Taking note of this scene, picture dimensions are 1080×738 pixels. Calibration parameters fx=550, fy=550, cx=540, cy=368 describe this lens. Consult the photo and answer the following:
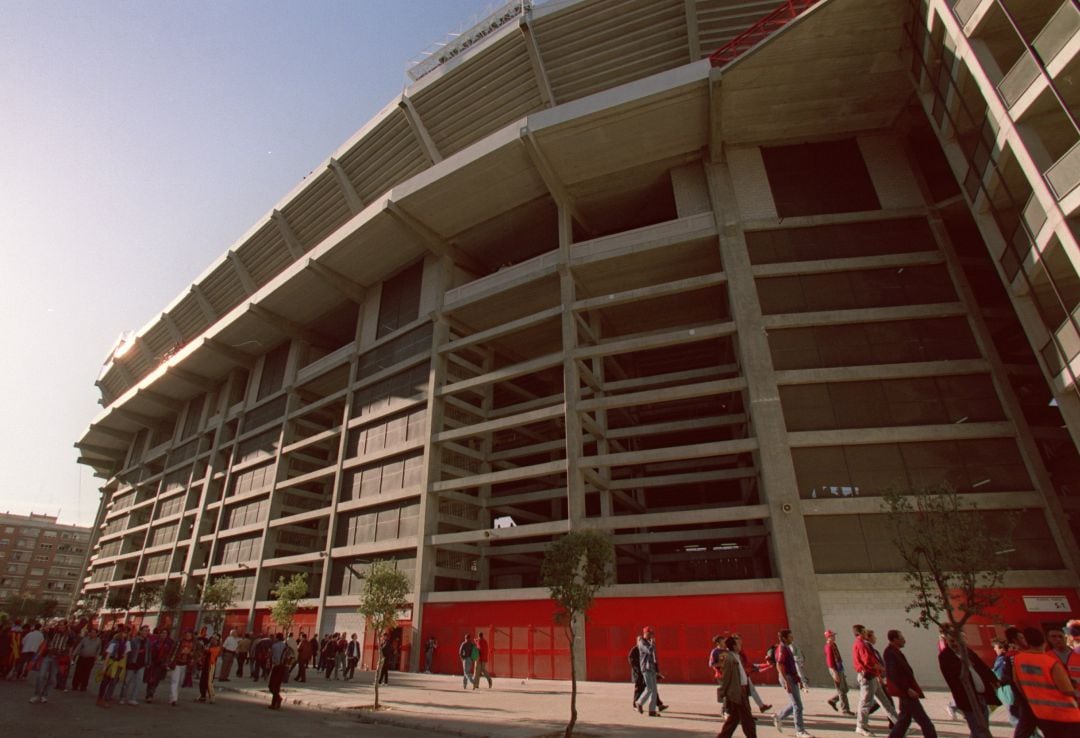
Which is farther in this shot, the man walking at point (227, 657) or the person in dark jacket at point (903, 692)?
the man walking at point (227, 657)

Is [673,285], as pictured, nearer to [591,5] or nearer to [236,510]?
[591,5]

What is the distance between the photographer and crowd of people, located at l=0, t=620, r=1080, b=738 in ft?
20.1

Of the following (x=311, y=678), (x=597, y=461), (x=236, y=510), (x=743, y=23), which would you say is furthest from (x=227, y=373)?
(x=743, y=23)

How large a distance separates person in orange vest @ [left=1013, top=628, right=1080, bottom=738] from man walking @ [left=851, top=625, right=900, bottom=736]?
354 centimetres

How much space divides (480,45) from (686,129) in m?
13.0

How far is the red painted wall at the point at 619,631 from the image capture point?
20969 millimetres

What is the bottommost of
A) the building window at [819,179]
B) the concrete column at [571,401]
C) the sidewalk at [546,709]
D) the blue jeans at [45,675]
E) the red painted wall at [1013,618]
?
the sidewalk at [546,709]

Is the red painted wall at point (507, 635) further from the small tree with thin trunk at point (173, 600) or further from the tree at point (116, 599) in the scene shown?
the tree at point (116, 599)

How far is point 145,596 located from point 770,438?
173 feet

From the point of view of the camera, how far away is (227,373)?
178 ft

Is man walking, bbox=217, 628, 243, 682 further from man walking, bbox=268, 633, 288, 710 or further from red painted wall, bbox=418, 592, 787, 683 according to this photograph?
man walking, bbox=268, 633, 288, 710

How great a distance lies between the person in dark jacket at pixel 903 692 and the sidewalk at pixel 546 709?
248cm

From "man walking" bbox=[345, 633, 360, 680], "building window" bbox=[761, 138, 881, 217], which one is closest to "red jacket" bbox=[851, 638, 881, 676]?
"man walking" bbox=[345, 633, 360, 680]

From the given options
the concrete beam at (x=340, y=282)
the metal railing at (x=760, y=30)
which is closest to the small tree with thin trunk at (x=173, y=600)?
the concrete beam at (x=340, y=282)
